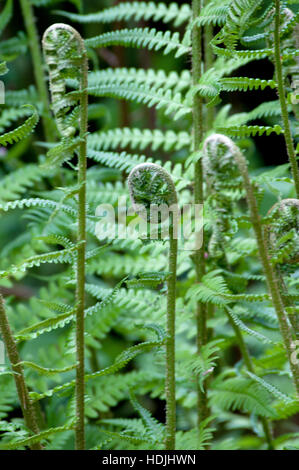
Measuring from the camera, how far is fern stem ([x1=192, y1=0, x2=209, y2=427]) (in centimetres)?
102

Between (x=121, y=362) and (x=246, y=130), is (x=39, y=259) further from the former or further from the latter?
(x=246, y=130)

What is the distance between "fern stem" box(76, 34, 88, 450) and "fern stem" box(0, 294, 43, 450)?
80 millimetres

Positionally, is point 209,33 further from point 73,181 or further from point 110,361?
point 110,361

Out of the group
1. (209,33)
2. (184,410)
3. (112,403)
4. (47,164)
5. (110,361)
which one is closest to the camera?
(47,164)

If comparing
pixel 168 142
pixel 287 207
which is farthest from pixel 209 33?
pixel 287 207

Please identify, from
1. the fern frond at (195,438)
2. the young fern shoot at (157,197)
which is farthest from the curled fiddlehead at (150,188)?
the fern frond at (195,438)

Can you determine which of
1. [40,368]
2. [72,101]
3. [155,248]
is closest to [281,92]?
[72,101]

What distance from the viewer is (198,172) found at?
1042 mm

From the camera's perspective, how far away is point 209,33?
107cm

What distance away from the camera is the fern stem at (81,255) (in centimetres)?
78

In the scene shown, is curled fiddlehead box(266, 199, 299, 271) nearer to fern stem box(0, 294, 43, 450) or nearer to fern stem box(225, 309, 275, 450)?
fern stem box(225, 309, 275, 450)

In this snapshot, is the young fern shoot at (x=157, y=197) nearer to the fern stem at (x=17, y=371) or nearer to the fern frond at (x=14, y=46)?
the fern stem at (x=17, y=371)

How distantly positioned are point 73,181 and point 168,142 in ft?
1.26

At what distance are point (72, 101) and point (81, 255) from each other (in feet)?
0.75
